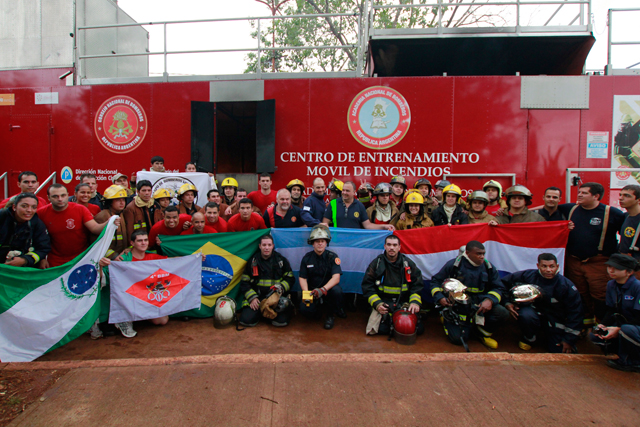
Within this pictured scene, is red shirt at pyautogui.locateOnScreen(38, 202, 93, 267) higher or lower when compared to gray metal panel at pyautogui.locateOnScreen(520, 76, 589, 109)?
lower

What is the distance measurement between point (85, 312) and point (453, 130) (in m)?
6.79

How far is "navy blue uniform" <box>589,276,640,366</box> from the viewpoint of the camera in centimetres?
349

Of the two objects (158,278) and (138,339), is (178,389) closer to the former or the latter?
(138,339)

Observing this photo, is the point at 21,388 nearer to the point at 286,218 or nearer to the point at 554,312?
the point at 286,218

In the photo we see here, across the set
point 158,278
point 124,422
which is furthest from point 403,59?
point 124,422

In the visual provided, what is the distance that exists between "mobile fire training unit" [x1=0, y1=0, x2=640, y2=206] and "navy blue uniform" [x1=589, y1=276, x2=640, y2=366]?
3331 mm

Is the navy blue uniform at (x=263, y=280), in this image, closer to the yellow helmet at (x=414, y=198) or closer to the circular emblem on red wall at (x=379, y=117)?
the yellow helmet at (x=414, y=198)

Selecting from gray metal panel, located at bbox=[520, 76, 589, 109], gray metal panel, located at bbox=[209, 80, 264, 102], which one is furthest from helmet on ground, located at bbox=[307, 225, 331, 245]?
gray metal panel, located at bbox=[520, 76, 589, 109]

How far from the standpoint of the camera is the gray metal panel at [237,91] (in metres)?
7.29

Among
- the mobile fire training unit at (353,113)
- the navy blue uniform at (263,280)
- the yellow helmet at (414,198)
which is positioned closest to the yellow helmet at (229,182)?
the mobile fire training unit at (353,113)

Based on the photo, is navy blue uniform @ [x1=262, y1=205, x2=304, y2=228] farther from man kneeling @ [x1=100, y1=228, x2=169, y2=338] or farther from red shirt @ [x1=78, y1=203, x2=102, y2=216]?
red shirt @ [x1=78, y1=203, x2=102, y2=216]

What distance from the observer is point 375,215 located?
19.5ft

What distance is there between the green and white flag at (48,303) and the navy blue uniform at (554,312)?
544 cm

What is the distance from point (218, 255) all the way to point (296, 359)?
2.33 m
